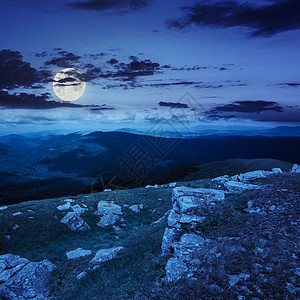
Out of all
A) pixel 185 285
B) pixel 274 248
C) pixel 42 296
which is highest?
pixel 274 248

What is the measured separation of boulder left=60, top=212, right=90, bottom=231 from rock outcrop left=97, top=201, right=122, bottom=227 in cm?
156

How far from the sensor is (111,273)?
34.6ft

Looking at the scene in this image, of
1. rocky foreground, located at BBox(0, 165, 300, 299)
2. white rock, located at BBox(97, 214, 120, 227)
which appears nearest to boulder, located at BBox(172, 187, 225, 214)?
rocky foreground, located at BBox(0, 165, 300, 299)

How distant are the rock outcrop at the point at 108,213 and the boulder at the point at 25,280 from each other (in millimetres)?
8207

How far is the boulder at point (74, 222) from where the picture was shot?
20.3 meters

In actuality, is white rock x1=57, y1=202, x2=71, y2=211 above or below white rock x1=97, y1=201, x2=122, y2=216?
above

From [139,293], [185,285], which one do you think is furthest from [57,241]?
[185,285]

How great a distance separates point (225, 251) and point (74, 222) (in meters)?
16.8

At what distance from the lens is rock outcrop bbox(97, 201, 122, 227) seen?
70.4ft

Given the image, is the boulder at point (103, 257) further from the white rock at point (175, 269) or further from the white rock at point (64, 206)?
the white rock at point (64, 206)

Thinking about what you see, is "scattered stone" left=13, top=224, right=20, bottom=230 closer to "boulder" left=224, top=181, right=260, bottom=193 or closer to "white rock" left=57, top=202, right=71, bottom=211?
"white rock" left=57, top=202, right=71, bottom=211

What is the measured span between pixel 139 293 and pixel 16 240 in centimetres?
1601

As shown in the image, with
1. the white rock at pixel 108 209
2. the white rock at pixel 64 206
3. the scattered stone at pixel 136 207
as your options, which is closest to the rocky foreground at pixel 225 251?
the white rock at pixel 108 209

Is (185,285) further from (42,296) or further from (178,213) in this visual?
(42,296)
